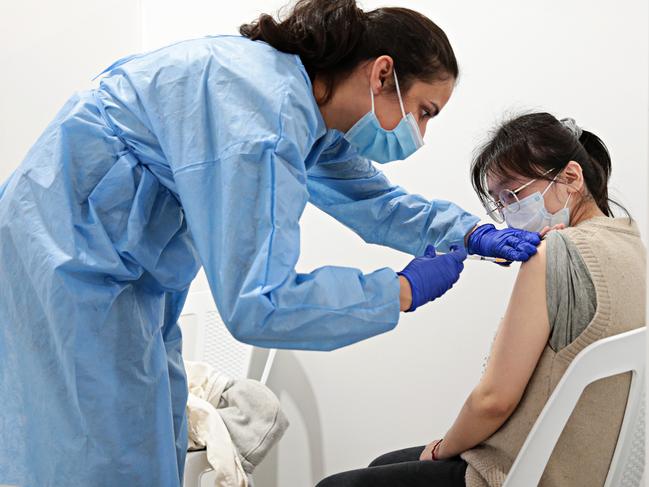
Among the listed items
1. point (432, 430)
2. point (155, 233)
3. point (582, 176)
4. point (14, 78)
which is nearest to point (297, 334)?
point (155, 233)

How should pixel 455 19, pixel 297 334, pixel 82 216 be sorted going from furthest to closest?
1. pixel 455 19
2. pixel 82 216
3. pixel 297 334

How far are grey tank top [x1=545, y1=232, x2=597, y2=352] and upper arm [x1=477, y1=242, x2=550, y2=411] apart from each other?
0.04 ft

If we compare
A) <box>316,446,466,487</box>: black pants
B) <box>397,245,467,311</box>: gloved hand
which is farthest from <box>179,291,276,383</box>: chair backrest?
<box>397,245,467,311</box>: gloved hand

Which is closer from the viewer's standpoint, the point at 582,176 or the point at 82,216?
the point at 82,216

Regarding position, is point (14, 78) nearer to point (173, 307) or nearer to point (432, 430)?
point (173, 307)

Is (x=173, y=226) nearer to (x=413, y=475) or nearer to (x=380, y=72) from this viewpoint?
(x=380, y=72)

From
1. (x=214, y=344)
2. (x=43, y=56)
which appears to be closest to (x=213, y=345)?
(x=214, y=344)

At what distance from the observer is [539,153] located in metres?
1.42

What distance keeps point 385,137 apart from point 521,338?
1.29 ft

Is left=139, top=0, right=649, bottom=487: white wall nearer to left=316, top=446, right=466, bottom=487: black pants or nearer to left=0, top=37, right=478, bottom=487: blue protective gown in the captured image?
left=316, top=446, right=466, bottom=487: black pants

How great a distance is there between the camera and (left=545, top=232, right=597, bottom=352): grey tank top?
120 centimetres

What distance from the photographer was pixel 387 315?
1061 mm

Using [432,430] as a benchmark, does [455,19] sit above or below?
above

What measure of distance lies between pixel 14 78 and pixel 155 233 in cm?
133
